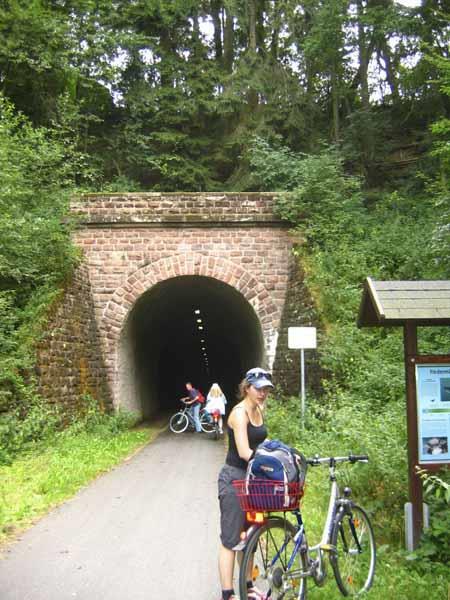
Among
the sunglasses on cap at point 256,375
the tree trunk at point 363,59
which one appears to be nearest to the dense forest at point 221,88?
the tree trunk at point 363,59

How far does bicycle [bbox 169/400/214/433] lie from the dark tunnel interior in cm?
128

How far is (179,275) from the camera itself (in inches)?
628

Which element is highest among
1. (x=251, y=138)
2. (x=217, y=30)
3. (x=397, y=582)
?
(x=217, y=30)

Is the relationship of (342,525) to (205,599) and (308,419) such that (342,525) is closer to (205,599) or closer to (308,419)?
(205,599)

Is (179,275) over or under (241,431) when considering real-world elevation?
over

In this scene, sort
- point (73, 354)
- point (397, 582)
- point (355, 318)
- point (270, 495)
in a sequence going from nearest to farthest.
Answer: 1. point (270, 495)
2. point (397, 582)
3. point (355, 318)
4. point (73, 354)

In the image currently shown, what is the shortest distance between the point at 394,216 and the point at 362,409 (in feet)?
29.2

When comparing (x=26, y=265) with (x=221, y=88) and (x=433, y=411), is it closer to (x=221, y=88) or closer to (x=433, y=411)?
(x=433, y=411)

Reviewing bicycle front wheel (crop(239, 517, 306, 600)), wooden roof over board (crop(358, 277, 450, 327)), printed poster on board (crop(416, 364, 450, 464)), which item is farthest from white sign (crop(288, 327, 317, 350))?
bicycle front wheel (crop(239, 517, 306, 600))

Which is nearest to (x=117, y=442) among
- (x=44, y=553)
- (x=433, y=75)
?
(x=44, y=553)

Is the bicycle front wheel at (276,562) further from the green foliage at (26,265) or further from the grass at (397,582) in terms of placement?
the green foliage at (26,265)

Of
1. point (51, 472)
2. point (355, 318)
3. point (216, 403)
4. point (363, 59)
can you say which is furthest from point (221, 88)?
point (51, 472)

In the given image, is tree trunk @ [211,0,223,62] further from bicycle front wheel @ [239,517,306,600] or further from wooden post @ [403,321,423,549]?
bicycle front wheel @ [239,517,306,600]

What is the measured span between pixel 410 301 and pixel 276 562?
236 centimetres
